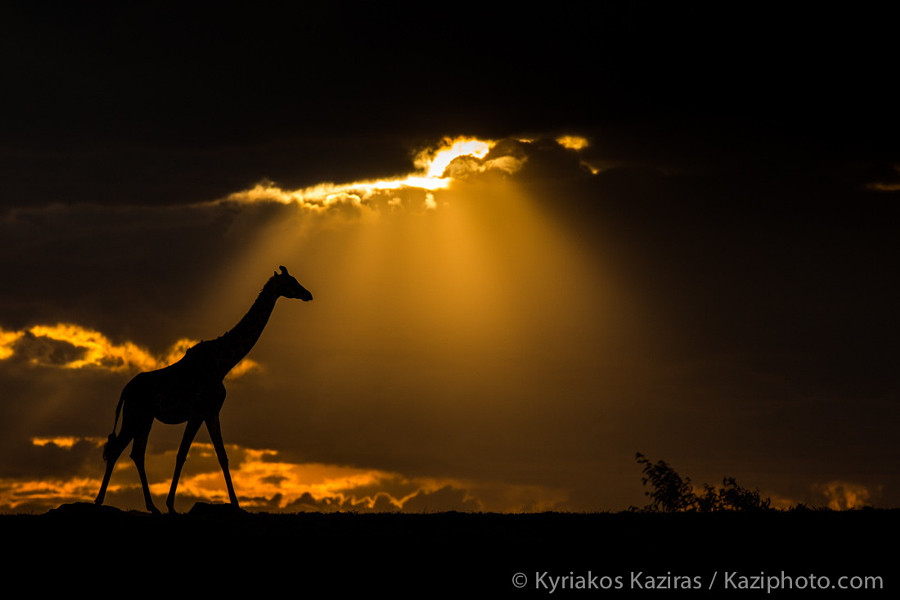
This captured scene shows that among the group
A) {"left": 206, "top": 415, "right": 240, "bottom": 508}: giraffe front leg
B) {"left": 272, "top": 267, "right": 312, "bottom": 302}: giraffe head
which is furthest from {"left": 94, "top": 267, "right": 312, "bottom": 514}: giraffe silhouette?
{"left": 272, "top": 267, "right": 312, "bottom": 302}: giraffe head

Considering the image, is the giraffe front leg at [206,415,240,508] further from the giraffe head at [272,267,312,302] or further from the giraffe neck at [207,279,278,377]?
the giraffe head at [272,267,312,302]

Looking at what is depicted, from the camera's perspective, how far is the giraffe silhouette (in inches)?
1390

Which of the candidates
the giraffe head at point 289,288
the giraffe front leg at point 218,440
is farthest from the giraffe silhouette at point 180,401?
the giraffe head at point 289,288

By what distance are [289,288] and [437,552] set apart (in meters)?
12.6

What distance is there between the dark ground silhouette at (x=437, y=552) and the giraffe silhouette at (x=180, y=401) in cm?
320

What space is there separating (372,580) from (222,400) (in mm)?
10724

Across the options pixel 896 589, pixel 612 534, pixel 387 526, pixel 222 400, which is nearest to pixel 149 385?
pixel 222 400

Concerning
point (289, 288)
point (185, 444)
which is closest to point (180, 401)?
point (185, 444)

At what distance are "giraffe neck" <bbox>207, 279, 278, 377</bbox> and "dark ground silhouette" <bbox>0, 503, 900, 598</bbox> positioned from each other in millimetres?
→ 5286

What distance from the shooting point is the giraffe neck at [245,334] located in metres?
36.4

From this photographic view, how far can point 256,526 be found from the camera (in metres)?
30.9

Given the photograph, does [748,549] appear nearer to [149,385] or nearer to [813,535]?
[813,535]

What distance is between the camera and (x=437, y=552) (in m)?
28.5

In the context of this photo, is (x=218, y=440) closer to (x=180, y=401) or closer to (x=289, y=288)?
(x=180, y=401)
